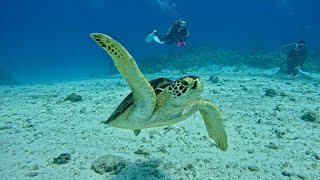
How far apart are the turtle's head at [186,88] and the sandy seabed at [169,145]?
1428mm

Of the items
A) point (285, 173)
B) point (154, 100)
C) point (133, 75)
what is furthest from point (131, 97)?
point (285, 173)

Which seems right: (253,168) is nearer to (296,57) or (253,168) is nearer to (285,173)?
(285,173)

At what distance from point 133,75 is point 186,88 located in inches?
24.0

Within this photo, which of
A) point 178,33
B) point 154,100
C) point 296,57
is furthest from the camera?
point 178,33

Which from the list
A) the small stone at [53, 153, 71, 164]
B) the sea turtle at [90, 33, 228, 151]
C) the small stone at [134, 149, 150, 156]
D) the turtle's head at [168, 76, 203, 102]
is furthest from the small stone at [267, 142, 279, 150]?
the small stone at [53, 153, 71, 164]

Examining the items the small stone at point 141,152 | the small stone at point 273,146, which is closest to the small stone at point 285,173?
the small stone at point 273,146

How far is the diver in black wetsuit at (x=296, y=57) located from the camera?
1103cm

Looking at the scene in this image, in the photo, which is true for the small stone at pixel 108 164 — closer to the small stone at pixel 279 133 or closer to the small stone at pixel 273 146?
the small stone at pixel 273 146

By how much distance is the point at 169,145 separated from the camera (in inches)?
173

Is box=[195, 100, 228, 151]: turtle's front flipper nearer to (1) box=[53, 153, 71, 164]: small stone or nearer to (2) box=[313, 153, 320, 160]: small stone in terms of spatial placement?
(2) box=[313, 153, 320, 160]: small stone

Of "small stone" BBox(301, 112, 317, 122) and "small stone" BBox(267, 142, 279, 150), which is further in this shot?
"small stone" BBox(301, 112, 317, 122)

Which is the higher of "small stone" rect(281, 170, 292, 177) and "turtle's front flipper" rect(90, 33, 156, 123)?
"turtle's front flipper" rect(90, 33, 156, 123)

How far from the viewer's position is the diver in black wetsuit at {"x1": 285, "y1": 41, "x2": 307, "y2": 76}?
36.2 ft

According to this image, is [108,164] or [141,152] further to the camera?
[141,152]
